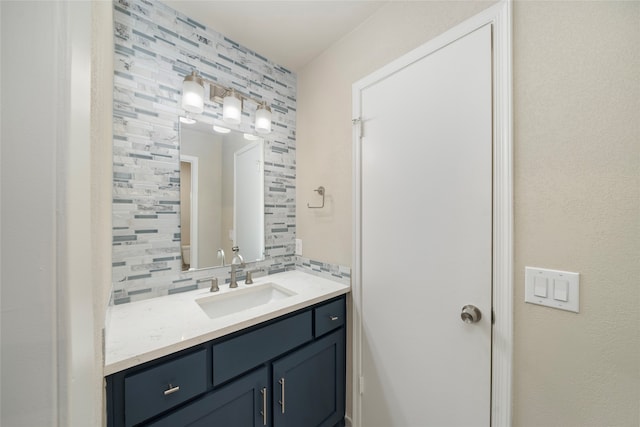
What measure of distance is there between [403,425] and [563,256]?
3.64ft

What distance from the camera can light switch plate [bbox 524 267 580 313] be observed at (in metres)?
0.81

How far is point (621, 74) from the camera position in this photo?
2.43 feet

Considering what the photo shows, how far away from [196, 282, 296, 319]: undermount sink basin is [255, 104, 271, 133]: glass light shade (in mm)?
1108

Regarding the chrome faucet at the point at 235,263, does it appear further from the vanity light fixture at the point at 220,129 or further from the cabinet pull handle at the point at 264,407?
the vanity light fixture at the point at 220,129

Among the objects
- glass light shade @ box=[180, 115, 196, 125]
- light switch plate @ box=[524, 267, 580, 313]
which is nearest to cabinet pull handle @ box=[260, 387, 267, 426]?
light switch plate @ box=[524, 267, 580, 313]

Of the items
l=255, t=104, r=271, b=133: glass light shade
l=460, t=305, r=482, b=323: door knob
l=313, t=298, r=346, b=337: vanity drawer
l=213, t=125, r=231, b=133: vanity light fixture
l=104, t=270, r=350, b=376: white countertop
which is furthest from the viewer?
l=255, t=104, r=271, b=133: glass light shade

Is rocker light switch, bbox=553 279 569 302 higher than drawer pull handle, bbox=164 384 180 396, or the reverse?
rocker light switch, bbox=553 279 569 302

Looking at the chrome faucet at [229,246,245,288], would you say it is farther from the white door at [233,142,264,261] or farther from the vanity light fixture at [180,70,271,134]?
the vanity light fixture at [180,70,271,134]

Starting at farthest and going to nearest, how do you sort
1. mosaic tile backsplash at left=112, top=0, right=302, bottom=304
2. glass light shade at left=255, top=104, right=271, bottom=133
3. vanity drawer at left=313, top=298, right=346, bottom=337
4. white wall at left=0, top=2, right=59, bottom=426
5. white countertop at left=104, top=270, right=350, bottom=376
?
1. glass light shade at left=255, top=104, right=271, bottom=133
2. vanity drawer at left=313, top=298, right=346, bottom=337
3. mosaic tile backsplash at left=112, top=0, right=302, bottom=304
4. white countertop at left=104, top=270, right=350, bottom=376
5. white wall at left=0, top=2, right=59, bottom=426

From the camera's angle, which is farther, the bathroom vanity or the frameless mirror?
the frameless mirror

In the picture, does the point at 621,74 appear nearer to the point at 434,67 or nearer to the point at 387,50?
the point at 434,67

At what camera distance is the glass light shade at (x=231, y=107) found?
5.08ft

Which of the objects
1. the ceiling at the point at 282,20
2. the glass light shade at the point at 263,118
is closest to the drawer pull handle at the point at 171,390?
the glass light shade at the point at 263,118

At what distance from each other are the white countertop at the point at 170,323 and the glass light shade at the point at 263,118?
1.13m
